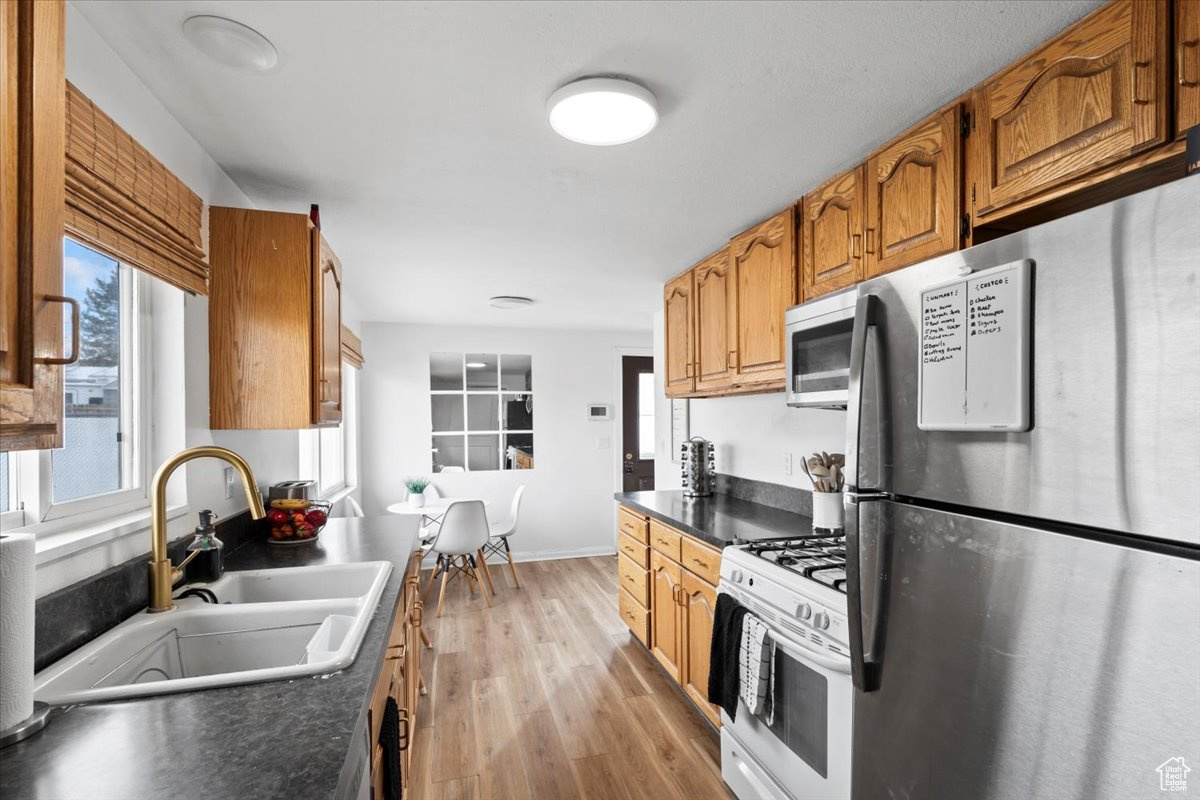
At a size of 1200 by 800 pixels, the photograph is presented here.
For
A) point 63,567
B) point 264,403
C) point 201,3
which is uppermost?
point 201,3

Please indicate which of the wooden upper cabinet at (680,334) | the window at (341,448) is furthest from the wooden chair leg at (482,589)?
the wooden upper cabinet at (680,334)

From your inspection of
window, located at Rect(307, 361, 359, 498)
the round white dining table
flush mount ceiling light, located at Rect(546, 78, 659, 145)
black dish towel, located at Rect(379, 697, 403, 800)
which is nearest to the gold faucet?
black dish towel, located at Rect(379, 697, 403, 800)

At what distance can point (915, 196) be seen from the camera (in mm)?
1719

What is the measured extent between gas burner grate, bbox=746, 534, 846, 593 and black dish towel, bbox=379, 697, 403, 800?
1.21 m

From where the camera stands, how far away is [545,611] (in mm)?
4051

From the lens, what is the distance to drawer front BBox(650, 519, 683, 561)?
107 inches

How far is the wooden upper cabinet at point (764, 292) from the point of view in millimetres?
2355

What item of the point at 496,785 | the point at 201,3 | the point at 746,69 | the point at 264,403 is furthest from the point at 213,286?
the point at 496,785

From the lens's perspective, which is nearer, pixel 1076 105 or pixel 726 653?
pixel 1076 105

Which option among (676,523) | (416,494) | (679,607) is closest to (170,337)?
(676,523)

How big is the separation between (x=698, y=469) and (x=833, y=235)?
165 centimetres

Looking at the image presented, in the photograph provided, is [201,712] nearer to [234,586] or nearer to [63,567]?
[63,567]

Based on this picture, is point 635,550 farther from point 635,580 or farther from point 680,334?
point 680,334

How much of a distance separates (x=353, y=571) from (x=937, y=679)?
162 centimetres
